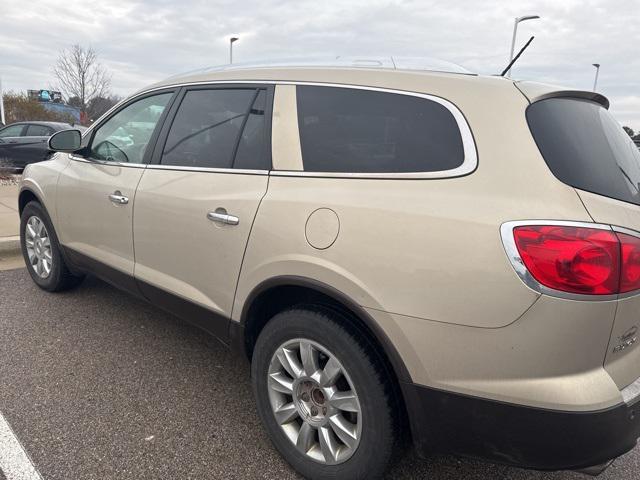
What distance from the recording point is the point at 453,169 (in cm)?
177

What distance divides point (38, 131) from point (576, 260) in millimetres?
13337

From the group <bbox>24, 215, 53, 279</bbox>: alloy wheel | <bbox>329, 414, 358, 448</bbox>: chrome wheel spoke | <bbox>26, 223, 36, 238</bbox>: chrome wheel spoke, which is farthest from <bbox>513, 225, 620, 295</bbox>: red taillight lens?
<bbox>26, 223, 36, 238</bbox>: chrome wheel spoke

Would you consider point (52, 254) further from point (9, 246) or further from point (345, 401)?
point (345, 401)

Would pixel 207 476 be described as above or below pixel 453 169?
below

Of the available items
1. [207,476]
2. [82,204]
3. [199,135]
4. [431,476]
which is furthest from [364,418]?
[82,204]

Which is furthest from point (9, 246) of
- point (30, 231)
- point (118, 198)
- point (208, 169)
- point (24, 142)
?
point (24, 142)

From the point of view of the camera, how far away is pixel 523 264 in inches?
61.1

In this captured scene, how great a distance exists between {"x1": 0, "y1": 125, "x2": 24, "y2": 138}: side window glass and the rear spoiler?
13276mm

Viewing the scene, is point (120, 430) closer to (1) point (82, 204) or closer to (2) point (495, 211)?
(1) point (82, 204)

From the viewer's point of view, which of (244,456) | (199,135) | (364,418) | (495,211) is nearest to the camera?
(495,211)

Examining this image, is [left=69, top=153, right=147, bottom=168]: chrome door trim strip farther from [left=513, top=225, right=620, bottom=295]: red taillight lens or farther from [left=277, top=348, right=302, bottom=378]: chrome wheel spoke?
[left=513, top=225, right=620, bottom=295]: red taillight lens

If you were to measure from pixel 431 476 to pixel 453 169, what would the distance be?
143 cm

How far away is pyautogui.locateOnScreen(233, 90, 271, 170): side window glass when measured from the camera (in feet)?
7.75

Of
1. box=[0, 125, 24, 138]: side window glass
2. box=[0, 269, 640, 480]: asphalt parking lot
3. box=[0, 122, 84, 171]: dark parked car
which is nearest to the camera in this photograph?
box=[0, 269, 640, 480]: asphalt parking lot
